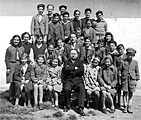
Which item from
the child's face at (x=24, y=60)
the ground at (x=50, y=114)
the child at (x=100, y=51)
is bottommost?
the ground at (x=50, y=114)

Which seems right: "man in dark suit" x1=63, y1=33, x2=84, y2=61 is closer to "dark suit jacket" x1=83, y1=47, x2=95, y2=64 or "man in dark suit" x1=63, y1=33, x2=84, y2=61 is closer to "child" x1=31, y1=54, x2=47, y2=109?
"dark suit jacket" x1=83, y1=47, x2=95, y2=64

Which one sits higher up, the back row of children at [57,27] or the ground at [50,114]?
the back row of children at [57,27]

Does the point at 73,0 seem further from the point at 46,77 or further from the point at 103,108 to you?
the point at 103,108

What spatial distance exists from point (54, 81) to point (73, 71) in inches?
17.0

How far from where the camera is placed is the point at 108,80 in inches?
224

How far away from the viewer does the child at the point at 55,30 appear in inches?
251

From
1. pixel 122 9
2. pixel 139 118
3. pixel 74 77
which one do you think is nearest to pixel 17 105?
pixel 74 77

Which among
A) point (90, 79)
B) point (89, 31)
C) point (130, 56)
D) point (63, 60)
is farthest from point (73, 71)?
point (89, 31)

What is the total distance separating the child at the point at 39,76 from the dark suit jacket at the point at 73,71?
455 millimetres

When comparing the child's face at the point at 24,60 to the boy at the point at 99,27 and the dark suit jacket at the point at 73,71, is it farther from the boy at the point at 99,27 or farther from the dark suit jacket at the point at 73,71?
the boy at the point at 99,27

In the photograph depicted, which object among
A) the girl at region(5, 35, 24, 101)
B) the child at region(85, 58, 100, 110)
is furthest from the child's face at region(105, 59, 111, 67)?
the girl at region(5, 35, 24, 101)

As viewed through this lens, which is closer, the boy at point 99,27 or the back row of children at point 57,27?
the back row of children at point 57,27

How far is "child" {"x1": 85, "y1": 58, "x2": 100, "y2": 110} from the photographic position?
18.4ft

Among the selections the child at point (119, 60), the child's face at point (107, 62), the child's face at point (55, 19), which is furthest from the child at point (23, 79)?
the child at point (119, 60)
